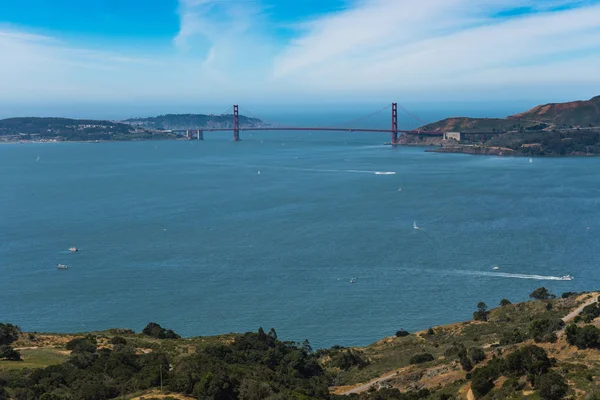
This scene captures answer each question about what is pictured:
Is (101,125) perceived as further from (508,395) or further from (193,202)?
(508,395)

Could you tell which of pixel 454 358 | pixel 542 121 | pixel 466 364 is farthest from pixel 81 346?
pixel 542 121

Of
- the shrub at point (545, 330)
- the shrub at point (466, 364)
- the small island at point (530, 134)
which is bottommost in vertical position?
the shrub at point (466, 364)

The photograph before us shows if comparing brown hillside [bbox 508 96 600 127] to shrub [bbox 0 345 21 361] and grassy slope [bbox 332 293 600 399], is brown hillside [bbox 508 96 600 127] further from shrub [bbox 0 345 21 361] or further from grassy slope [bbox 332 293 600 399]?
shrub [bbox 0 345 21 361]

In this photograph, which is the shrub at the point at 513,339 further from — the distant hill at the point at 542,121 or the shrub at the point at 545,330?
the distant hill at the point at 542,121

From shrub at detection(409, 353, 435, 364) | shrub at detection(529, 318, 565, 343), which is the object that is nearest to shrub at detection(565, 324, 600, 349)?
shrub at detection(529, 318, 565, 343)

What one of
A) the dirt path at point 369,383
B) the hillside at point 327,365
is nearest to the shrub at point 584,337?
the hillside at point 327,365

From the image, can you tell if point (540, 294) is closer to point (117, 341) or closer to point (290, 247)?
point (290, 247)
